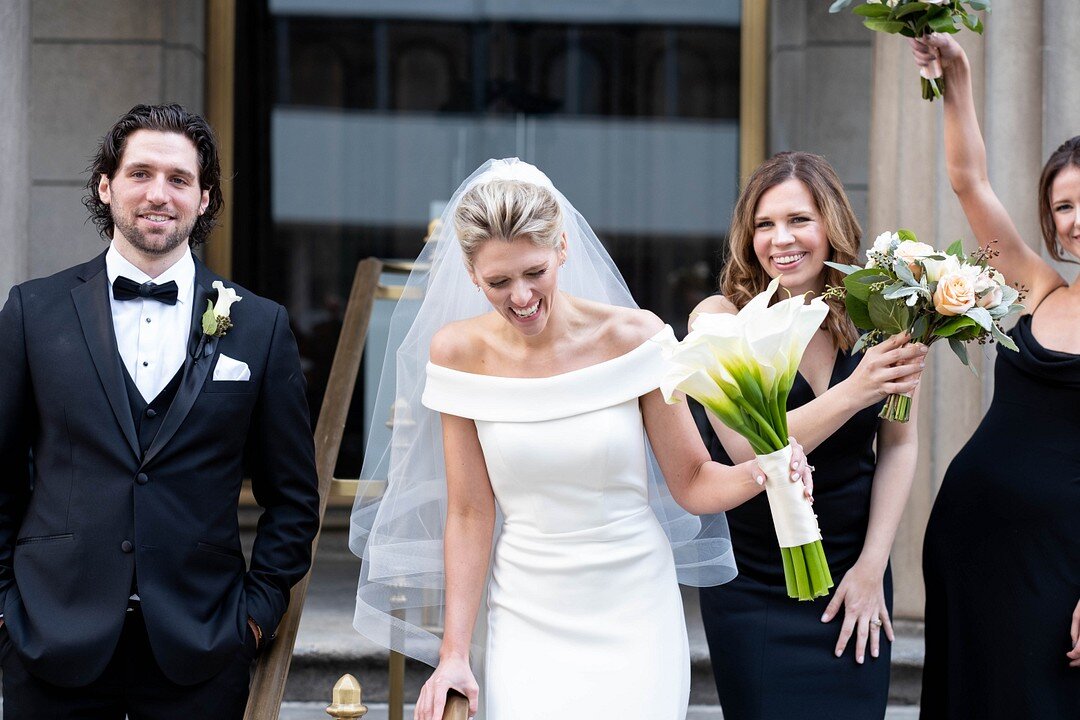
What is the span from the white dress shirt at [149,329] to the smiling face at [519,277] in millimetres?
749

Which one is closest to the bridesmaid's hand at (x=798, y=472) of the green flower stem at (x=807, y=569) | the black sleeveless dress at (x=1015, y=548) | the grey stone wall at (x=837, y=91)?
the green flower stem at (x=807, y=569)

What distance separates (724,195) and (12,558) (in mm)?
5508

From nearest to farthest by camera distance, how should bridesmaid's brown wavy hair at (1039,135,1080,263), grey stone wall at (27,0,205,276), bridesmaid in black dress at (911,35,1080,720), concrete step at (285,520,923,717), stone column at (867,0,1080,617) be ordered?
1. bridesmaid in black dress at (911,35,1080,720)
2. bridesmaid's brown wavy hair at (1039,135,1080,263)
3. stone column at (867,0,1080,617)
4. concrete step at (285,520,923,717)
5. grey stone wall at (27,0,205,276)

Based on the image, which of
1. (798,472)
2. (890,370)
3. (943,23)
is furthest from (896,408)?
(943,23)

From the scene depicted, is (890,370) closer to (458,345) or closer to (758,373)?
(758,373)

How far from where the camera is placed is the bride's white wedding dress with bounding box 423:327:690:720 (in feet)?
9.45

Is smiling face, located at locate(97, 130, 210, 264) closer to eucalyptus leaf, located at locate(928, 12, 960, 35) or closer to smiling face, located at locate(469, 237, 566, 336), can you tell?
smiling face, located at locate(469, 237, 566, 336)

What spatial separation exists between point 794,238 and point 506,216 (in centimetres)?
93

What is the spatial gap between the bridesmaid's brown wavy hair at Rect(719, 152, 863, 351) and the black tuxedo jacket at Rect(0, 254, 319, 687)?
1.36m

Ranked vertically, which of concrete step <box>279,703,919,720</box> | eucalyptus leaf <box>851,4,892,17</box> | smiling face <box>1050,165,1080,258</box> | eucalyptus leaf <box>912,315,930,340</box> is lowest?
concrete step <box>279,703,919,720</box>

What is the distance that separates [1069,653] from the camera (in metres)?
3.31

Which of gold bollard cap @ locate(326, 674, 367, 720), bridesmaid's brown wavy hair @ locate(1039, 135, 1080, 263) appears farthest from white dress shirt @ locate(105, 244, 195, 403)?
bridesmaid's brown wavy hair @ locate(1039, 135, 1080, 263)

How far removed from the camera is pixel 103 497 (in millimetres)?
2768

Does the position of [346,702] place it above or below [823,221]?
below
